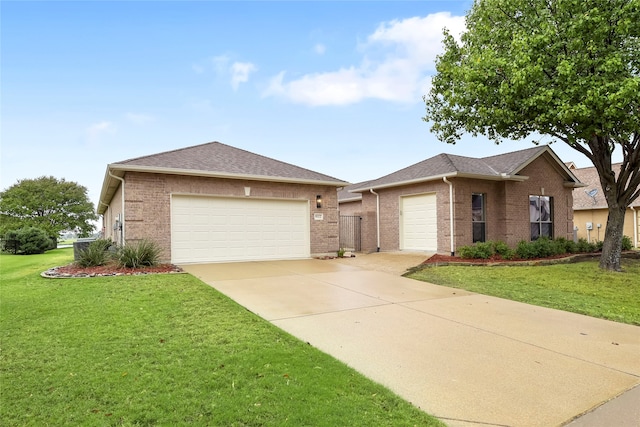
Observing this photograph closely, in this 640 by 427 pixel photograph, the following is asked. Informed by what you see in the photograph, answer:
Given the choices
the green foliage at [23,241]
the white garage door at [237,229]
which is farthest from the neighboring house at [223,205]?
the green foliage at [23,241]

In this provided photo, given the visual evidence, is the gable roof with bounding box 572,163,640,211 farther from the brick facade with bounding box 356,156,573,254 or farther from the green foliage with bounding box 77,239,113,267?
the green foliage with bounding box 77,239,113,267

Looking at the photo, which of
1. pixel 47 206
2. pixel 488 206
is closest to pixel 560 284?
pixel 488 206

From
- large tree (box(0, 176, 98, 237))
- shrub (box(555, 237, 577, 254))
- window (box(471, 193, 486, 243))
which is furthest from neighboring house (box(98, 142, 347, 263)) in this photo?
large tree (box(0, 176, 98, 237))

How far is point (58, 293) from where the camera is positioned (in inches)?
277

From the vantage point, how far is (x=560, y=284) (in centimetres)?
909

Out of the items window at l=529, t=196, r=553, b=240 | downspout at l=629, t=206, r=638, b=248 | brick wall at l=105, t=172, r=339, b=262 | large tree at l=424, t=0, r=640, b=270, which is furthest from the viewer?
downspout at l=629, t=206, r=638, b=248

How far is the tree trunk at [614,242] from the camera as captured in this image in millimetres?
11156

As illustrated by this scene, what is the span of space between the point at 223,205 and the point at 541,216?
13542mm

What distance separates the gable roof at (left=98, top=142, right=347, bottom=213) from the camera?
1132 centimetres

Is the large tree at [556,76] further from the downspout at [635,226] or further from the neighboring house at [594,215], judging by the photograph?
the neighboring house at [594,215]

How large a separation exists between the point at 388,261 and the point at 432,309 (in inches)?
250

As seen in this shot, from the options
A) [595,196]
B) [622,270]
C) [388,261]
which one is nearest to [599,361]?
[388,261]

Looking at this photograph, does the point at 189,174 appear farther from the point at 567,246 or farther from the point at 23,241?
the point at 23,241

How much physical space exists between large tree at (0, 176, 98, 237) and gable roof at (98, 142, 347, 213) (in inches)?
924
